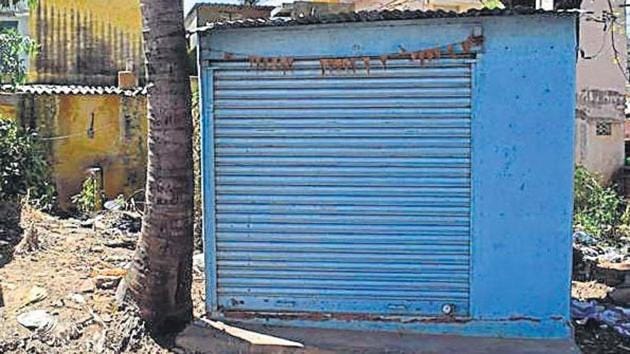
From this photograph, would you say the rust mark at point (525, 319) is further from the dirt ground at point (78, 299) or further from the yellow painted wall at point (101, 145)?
the yellow painted wall at point (101, 145)

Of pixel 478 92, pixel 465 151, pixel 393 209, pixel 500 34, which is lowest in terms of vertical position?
pixel 393 209

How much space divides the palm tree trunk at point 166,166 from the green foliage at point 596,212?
7.32 metres

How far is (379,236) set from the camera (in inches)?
229

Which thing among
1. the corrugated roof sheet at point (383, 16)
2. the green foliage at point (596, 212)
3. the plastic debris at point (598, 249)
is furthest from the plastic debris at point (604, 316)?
the green foliage at point (596, 212)

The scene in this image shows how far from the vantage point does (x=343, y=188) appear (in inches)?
230

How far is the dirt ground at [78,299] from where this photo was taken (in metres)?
5.71

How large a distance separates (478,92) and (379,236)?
135 cm

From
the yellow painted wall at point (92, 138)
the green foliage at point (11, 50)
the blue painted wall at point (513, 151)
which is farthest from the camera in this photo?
the yellow painted wall at point (92, 138)

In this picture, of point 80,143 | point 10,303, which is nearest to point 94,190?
point 80,143

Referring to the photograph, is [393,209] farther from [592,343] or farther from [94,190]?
[94,190]

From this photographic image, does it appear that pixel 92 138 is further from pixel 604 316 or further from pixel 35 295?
pixel 604 316

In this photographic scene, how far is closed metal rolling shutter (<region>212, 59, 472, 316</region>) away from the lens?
571 centimetres

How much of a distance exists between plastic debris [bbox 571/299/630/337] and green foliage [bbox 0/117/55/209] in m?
8.29

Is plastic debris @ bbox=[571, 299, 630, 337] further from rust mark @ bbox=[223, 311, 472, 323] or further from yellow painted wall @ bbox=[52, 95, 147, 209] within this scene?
yellow painted wall @ bbox=[52, 95, 147, 209]
